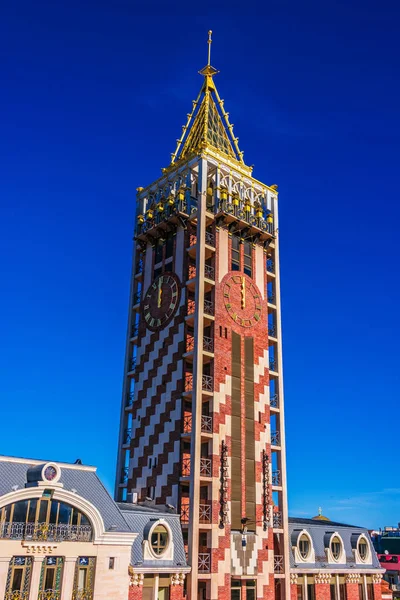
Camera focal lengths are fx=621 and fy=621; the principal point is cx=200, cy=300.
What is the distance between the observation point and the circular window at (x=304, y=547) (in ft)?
215

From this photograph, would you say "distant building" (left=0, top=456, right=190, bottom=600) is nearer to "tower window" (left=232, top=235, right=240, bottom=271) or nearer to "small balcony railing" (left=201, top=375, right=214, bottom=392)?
"small balcony railing" (left=201, top=375, right=214, bottom=392)

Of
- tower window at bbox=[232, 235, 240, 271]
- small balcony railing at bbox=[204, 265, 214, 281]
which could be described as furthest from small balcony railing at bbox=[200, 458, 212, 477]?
tower window at bbox=[232, 235, 240, 271]

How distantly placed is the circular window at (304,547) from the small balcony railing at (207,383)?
19475mm

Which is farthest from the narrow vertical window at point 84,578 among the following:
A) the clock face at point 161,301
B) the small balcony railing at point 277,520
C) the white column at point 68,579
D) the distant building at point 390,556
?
the distant building at point 390,556

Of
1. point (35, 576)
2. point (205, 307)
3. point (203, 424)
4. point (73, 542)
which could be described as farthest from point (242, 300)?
point (35, 576)

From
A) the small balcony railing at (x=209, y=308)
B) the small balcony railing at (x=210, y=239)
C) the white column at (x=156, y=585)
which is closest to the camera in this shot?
the white column at (x=156, y=585)

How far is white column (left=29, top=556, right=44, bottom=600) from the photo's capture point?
44.1 m

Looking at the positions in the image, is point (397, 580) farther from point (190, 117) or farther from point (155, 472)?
point (190, 117)

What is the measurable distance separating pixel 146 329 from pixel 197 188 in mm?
17203

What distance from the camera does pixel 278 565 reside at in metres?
62.6

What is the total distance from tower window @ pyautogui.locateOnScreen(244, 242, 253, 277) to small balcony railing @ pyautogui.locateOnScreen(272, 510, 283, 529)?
A: 85.6ft

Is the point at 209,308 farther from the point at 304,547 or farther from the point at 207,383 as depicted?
the point at 304,547

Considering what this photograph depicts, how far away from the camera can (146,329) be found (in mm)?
71562

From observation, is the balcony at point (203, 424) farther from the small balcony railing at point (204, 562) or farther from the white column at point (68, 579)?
the white column at point (68, 579)
